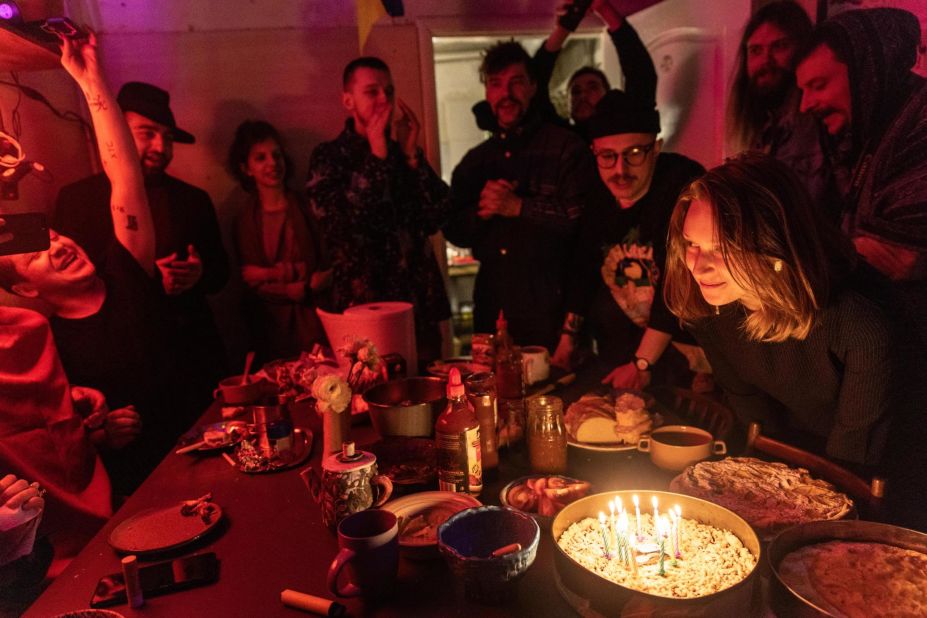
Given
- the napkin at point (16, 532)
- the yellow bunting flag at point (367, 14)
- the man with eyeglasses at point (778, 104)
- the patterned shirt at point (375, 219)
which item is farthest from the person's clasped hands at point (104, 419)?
the yellow bunting flag at point (367, 14)

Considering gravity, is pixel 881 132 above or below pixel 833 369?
above

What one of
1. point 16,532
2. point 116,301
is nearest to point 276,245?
point 116,301

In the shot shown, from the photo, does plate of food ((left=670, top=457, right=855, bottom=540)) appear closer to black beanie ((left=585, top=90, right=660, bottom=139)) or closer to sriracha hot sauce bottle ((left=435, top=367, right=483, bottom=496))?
sriracha hot sauce bottle ((left=435, top=367, right=483, bottom=496))

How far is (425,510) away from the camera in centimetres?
120

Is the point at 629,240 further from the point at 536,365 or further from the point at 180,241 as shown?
the point at 180,241

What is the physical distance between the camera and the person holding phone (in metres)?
1.68

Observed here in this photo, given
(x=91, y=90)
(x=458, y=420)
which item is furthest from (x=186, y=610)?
(x=91, y=90)

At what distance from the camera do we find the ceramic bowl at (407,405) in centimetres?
151

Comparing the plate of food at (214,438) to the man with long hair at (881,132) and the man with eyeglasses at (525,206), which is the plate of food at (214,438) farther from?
the man with long hair at (881,132)

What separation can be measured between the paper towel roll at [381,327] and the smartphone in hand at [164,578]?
844 mm

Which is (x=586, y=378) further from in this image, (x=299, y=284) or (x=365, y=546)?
(x=299, y=284)

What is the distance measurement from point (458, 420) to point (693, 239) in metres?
0.73

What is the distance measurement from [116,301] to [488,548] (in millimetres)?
1545

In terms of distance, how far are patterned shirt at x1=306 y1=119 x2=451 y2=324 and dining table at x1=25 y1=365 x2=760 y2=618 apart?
1482mm
